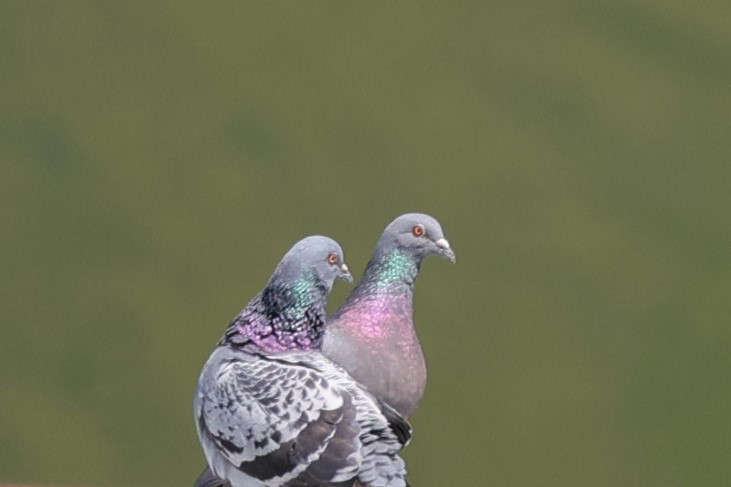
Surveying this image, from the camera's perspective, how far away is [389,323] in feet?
7.36

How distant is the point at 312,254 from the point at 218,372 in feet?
0.80

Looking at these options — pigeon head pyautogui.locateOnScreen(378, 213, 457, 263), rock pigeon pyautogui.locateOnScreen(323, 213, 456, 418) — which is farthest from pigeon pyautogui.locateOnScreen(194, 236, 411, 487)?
pigeon head pyautogui.locateOnScreen(378, 213, 457, 263)

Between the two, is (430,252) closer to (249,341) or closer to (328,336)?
(328,336)

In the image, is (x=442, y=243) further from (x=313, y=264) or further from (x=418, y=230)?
(x=313, y=264)

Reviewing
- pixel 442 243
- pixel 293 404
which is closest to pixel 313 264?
pixel 293 404

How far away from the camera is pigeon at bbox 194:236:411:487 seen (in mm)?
1910

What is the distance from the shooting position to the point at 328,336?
86.3 inches

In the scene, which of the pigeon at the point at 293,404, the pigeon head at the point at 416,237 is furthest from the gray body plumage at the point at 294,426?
the pigeon head at the point at 416,237

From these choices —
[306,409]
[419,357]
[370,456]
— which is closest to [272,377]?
[306,409]

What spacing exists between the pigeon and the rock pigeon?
4.4 inches

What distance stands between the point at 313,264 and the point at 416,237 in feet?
1.06

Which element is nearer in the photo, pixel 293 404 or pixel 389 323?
pixel 293 404

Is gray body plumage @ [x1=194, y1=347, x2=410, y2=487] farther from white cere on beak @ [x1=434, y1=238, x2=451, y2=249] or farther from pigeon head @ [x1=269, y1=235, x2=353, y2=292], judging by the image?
white cere on beak @ [x1=434, y1=238, x2=451, y2=249]

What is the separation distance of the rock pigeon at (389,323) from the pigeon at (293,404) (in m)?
0.11
